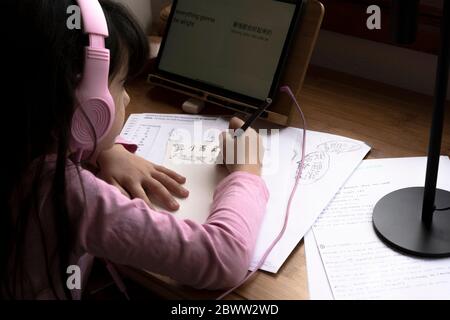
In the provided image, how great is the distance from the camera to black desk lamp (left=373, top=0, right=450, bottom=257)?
1.95 ft

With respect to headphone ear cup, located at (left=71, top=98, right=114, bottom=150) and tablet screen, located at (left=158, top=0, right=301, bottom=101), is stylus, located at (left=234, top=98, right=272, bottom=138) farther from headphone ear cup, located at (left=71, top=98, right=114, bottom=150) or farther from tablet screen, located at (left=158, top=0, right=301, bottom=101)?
headphone ear cup, located at (left=71, top=98, right=114, bottom=150)

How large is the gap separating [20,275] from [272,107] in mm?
524

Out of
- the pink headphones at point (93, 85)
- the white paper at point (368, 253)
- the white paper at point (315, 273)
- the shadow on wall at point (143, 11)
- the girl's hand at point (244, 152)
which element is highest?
the pink headphones at point (93, 85)

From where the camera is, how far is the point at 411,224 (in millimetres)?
711

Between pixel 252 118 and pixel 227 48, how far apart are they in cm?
17

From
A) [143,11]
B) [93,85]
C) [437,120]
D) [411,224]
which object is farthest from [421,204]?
[143,11]

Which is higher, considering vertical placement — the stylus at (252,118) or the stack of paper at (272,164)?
the stylus at (252,118)

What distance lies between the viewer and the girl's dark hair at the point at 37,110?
0.55 meters

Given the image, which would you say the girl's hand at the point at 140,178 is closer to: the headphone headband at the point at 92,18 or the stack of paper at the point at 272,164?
the stack of paper at the point at 272,164

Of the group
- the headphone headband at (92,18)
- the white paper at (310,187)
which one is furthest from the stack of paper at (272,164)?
the headphone headband at (92,18)

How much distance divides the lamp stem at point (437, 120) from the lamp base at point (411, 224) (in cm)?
2

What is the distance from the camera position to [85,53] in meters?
0.56

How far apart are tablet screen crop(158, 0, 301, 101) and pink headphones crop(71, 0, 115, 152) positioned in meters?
0.38

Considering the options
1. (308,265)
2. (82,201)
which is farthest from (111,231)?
(308,265)
